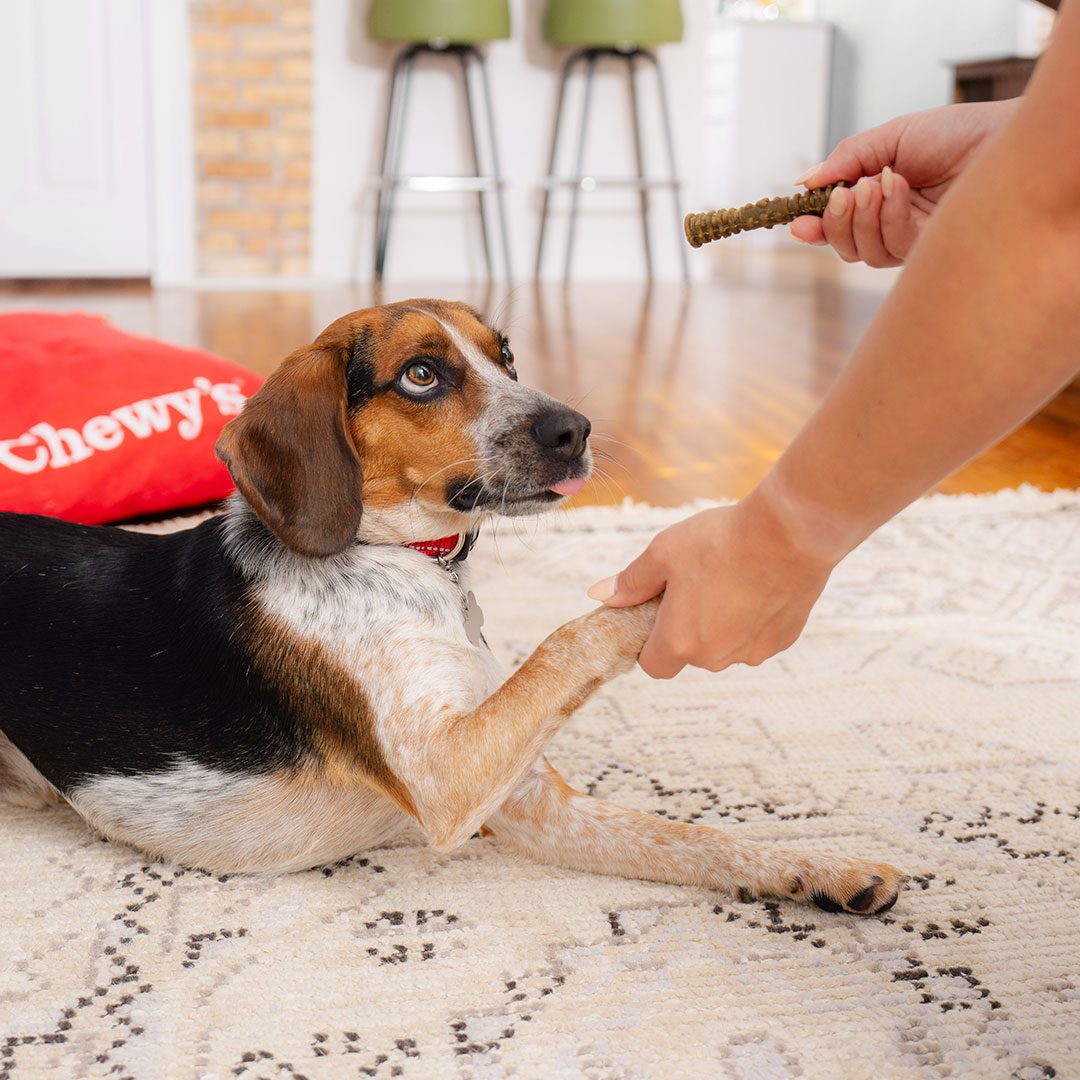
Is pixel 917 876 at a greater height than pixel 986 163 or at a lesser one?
lesser

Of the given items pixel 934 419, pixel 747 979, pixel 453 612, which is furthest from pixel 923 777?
pixel 934 419

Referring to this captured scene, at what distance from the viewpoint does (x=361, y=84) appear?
7.69m

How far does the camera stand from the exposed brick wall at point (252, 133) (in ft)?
24.2

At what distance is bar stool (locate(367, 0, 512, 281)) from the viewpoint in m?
7.01

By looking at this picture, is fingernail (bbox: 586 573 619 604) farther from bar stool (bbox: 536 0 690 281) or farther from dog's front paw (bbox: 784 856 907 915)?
bar stool (bbox: 536 0 690 281)

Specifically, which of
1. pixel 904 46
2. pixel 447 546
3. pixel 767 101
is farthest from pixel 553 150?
pixel 447 546

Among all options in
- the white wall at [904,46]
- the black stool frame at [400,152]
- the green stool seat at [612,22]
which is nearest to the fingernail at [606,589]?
the black stool frame at [400,152]

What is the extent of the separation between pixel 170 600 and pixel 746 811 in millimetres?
862

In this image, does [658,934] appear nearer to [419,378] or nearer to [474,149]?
[419,378]

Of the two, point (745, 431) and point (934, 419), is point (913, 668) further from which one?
point (745, 431)

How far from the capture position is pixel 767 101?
41.0ft

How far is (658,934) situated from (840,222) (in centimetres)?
99

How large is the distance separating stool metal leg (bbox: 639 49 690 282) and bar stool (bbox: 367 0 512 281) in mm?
1071

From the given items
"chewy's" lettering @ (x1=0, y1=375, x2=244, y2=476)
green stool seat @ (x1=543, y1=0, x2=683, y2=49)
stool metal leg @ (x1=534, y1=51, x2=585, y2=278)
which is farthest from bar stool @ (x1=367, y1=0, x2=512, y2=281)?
"chewy's" lettering @ (x1=0, y1=375, x2=244, y2=476)
